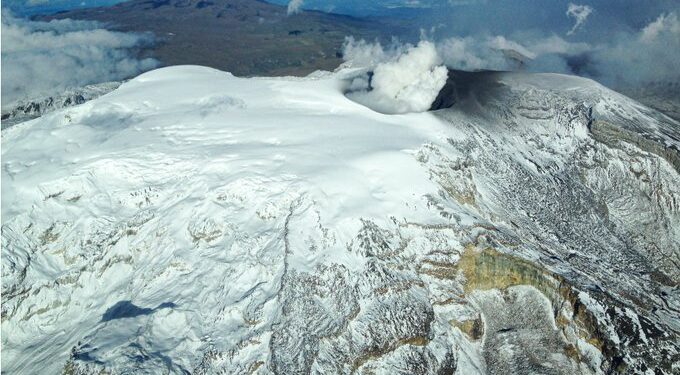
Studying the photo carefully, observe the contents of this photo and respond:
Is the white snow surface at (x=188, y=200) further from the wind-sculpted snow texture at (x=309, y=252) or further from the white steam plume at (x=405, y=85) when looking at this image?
the white steam plume at (x=405, y=85)

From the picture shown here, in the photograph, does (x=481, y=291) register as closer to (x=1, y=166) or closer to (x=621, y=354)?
(x=621, y=354)

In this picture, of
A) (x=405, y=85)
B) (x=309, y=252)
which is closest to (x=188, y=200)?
(x=309, y=252)

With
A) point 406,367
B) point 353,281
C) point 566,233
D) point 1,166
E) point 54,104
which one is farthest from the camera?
point 54,104

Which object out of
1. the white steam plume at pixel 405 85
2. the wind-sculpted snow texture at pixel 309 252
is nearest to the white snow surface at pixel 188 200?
the wind-sculpted snow texture at pixel 309 252

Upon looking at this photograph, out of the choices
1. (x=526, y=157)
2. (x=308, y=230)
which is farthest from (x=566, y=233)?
(x=308, y=230)

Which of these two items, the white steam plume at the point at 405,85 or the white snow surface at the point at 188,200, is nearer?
the white snow surface at the point at 188,200

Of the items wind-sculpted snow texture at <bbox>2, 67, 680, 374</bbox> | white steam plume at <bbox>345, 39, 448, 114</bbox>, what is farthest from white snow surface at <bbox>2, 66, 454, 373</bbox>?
white steam plume at <bbox>345, 39, 448, 114</bbox>

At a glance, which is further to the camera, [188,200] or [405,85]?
[405,85]

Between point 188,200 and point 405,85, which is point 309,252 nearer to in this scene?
point 188,200

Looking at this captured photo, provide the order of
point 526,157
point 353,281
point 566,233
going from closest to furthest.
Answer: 1. point 353,281
2. point 566,233
3. point 526,157
